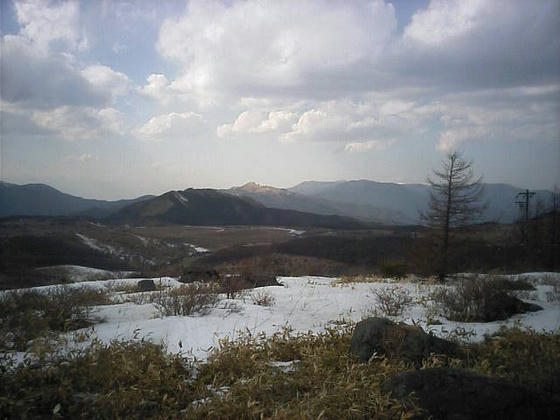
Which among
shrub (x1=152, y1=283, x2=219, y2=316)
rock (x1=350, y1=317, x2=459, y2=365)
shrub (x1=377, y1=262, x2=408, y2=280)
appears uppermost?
rock (x1=350, y1=317, x2=459, y2=365)

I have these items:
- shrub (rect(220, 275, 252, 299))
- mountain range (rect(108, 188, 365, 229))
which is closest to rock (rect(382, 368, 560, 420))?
shrub (rect(220, 275, 252, 299))

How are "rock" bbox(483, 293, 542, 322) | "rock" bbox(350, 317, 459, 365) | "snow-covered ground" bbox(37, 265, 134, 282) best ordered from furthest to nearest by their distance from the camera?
"snow-covered ground" bbox(37, 265, 134, 282)
"rock" bbox(483, 293, 542, 322)
"rock" bbox(350, 317, 459, 365)

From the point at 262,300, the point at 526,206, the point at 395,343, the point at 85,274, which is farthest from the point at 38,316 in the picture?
the point at 526,206

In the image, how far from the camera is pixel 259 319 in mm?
6418

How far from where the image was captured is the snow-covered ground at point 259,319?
5219mm

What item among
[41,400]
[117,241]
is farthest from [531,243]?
[117,241]

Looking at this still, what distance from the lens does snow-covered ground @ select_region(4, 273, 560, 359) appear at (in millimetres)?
5219

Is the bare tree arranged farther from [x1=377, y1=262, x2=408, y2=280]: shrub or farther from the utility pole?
the utility pole

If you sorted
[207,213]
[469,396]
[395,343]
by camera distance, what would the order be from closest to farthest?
[469,396]
[395,343]
[207,213]

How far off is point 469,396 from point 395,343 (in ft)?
4.61

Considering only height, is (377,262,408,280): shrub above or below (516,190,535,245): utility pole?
below

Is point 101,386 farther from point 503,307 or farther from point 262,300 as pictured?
point 503,307

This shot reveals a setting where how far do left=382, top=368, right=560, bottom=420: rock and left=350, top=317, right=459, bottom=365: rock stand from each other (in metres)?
1.04

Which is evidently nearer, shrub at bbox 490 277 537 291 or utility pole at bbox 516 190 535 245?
shrub at bbox 490 277 537 291
